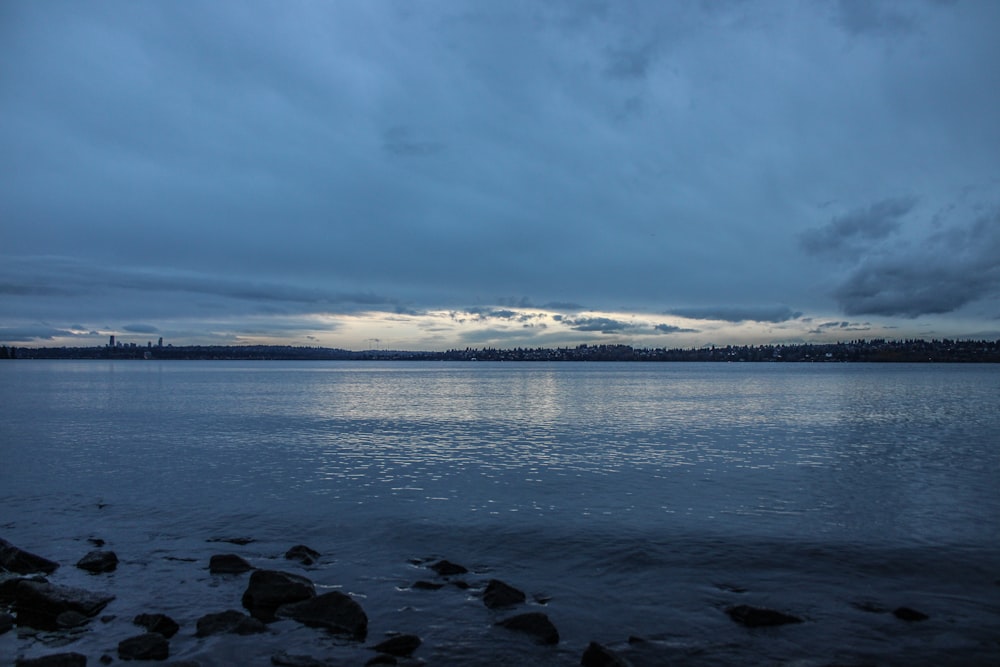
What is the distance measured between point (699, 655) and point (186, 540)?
52.0 ft

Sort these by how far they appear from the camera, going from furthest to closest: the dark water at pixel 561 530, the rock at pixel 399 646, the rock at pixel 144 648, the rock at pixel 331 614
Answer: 1. the rock at pixel 331 614
2. the dark water at pixel 561 530
3. the rock at pixel 399 646
4. the rock at pixel 144 648

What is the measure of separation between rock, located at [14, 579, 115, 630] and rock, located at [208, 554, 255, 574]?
285cm

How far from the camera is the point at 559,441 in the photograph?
44875mm

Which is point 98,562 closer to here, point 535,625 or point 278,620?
point 278,620

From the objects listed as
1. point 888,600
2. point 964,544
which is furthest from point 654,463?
point 888,600

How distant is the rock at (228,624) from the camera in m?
13.3

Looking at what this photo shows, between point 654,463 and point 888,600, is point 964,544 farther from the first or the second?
point 654,463

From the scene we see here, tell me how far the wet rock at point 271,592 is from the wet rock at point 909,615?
12.9 m

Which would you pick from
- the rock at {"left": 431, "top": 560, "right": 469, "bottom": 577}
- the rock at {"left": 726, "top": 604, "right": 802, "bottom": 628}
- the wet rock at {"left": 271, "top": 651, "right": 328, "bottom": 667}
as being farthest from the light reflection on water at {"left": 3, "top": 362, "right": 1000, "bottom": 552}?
the wet rock at {"left": 271, "top": 651, "right": 328, "bottom": 667}

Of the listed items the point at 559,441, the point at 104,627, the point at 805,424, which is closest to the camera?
the point at 104,627

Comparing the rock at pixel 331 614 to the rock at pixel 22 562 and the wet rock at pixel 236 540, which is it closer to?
the wet rock at pixel 236 540

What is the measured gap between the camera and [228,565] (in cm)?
1727

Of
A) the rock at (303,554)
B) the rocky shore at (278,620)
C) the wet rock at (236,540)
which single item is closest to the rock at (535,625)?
the rocky shore at (278,620)

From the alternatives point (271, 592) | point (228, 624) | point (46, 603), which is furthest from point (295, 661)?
point (46, 603)
